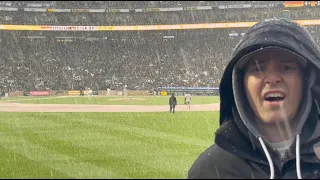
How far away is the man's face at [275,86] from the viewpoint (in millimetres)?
2020

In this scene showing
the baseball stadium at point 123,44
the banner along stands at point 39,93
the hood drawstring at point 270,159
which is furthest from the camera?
the baseball stadium at point 123,44

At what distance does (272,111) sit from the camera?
80.4 inches

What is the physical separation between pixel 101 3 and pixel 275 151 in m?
60.5

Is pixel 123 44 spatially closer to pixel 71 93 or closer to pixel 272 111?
pixel 71 93

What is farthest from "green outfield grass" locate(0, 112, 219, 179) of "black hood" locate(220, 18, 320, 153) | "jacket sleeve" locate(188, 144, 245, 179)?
"black hood" locate(220, 18, 320, 153)

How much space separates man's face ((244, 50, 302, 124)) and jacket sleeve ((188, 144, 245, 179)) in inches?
10.3

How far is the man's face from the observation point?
2020mm

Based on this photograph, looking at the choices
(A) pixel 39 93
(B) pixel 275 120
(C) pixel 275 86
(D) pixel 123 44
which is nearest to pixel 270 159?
(B) pixel 275 120

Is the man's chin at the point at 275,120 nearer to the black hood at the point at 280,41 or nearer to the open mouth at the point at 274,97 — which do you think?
the open mouth at the point at 274,97

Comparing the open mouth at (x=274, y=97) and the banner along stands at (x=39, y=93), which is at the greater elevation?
the open mouth at (x=274, y=97)

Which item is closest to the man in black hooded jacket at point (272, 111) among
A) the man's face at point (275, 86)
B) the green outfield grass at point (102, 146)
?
the man's face at point (275, 86)

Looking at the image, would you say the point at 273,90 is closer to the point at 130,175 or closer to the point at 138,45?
the point at 130,175

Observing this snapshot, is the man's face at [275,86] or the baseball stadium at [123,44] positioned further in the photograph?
the baseball stadium at [123,44]

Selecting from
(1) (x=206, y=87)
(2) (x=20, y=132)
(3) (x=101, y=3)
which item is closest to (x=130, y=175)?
(2) (x=20, y=132)
